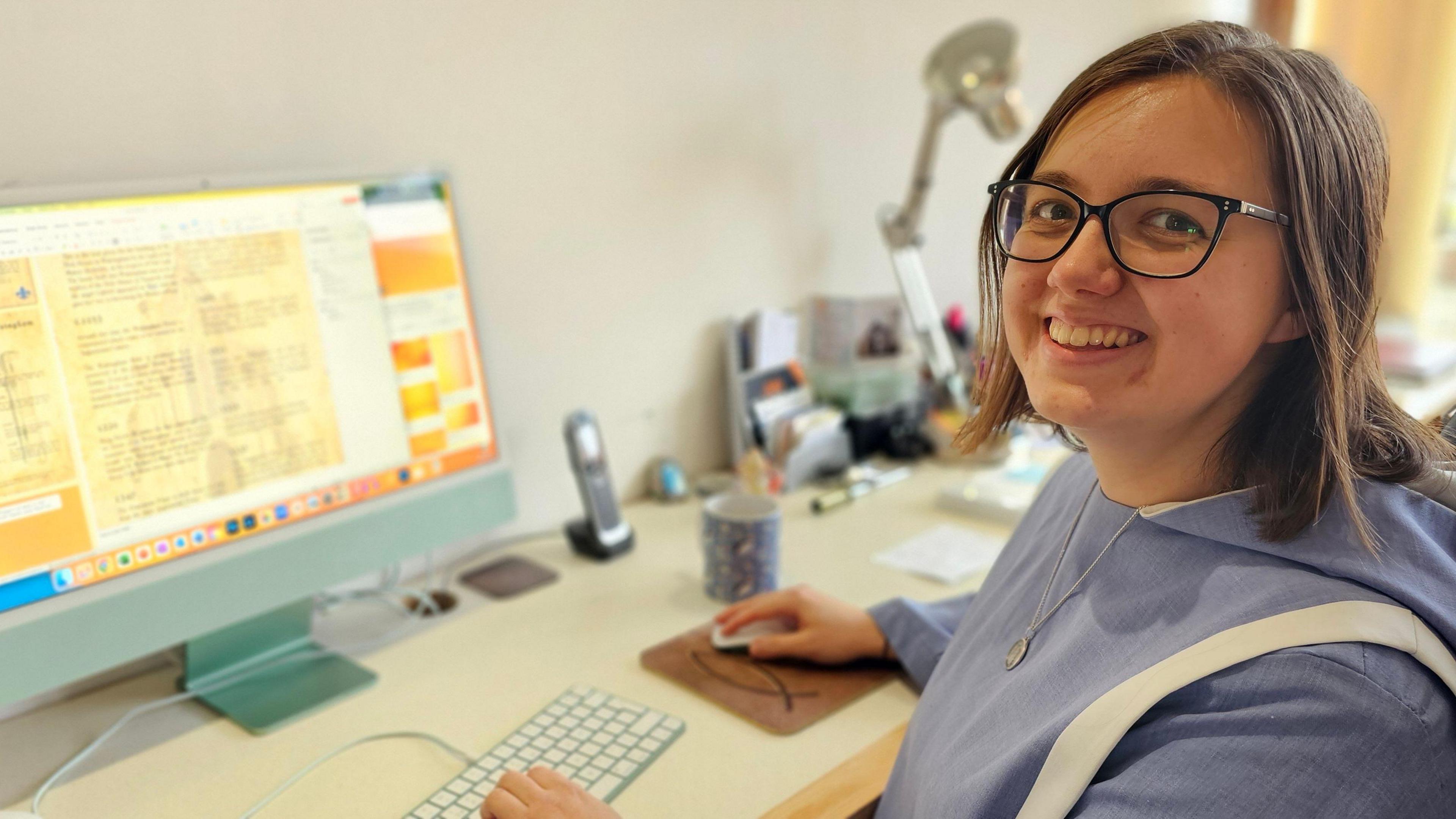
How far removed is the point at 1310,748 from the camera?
54 cm

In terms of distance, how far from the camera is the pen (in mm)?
1471

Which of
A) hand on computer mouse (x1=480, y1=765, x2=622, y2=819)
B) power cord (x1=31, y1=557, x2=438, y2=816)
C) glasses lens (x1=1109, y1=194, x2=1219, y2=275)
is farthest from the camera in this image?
power cord (x1=31, y1=557, x2=438, y2=816)

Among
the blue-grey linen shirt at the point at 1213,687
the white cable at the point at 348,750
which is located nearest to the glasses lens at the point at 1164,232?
the blue-grey linen shirt at the point at 1213,687

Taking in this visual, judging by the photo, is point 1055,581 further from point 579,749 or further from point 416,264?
point 416,264

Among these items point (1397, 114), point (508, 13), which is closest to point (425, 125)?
point (508, 13)

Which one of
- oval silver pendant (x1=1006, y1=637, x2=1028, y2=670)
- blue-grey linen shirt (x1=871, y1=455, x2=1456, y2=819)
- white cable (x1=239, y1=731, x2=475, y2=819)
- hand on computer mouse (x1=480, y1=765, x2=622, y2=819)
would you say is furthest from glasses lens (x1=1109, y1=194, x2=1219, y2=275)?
white cable (x1=239, y1=731, x2=475, y2=819)

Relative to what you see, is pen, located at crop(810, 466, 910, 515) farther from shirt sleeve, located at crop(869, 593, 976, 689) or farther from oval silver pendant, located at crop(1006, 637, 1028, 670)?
oval silver pendant, located at crop(1006, 637, 1028, 670)

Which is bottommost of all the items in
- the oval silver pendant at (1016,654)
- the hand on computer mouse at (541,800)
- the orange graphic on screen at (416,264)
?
the hand on computer mouse at (541,800)

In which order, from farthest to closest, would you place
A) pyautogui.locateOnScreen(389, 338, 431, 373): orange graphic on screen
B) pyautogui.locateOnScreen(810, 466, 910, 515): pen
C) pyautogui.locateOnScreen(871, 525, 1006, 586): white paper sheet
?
pyautogui.locateOnScreen(810, 466, 910, 515): pen < pyautogui.locateOnScreen(871, 525, 1006, 586): white paper sheet < pyautogui.locateOnScreen(389, 338, 431, 373): orange graphic on screen

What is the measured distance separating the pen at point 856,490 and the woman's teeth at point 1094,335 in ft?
2.52

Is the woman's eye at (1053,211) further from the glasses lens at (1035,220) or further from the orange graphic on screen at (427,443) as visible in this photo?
the orange graphic on screen at (427,443)

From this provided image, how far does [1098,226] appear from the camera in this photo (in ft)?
2.24

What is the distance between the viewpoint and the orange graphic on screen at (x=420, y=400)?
1.08 m

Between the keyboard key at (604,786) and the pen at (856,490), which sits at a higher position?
the pen at (856,490)
